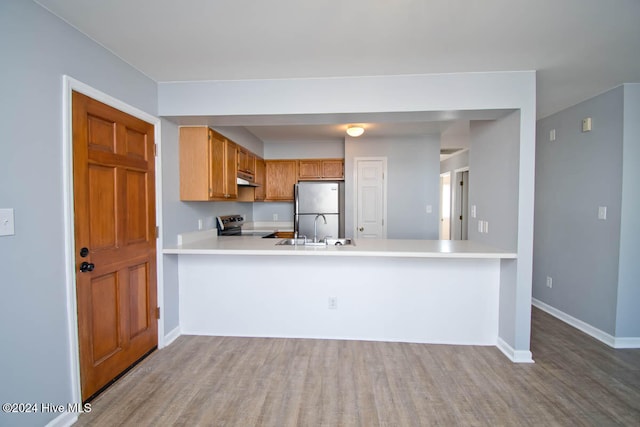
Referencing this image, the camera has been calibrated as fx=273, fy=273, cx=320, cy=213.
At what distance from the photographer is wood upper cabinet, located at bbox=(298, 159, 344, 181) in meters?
4.79

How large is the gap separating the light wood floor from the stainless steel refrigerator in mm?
2097

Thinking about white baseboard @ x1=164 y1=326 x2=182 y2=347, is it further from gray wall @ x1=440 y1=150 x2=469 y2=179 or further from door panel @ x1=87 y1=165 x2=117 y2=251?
gray wall @ x1=440 y1=150 x2=469 y2=179

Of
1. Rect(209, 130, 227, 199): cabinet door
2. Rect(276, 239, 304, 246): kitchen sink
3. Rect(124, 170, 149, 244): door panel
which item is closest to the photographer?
Rect(124, 170, 149, 244): door panel

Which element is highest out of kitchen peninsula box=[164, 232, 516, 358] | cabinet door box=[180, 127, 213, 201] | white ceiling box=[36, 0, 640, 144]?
white ceiling box=[36, 0, 640, 144]

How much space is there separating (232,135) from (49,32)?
1972mm

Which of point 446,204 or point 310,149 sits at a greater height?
point 310,149

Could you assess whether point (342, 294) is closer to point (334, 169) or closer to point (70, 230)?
point (70, 230)

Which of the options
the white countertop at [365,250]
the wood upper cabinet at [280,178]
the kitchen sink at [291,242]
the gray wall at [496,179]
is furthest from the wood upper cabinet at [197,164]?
the gray wall at [496,179]

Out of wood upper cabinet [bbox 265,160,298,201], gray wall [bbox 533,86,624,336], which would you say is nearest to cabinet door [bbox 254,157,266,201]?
wood upper cabinet [bbox 265,160,298,201]

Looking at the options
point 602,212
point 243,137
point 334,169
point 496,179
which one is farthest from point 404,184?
point 243,137

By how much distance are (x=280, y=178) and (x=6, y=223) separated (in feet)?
12.1

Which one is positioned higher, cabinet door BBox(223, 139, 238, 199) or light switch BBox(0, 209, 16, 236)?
cabinet door BBox(223, 139, 238, 199)

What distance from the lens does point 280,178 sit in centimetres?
485

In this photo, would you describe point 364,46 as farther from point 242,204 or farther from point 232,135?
point 242,204
